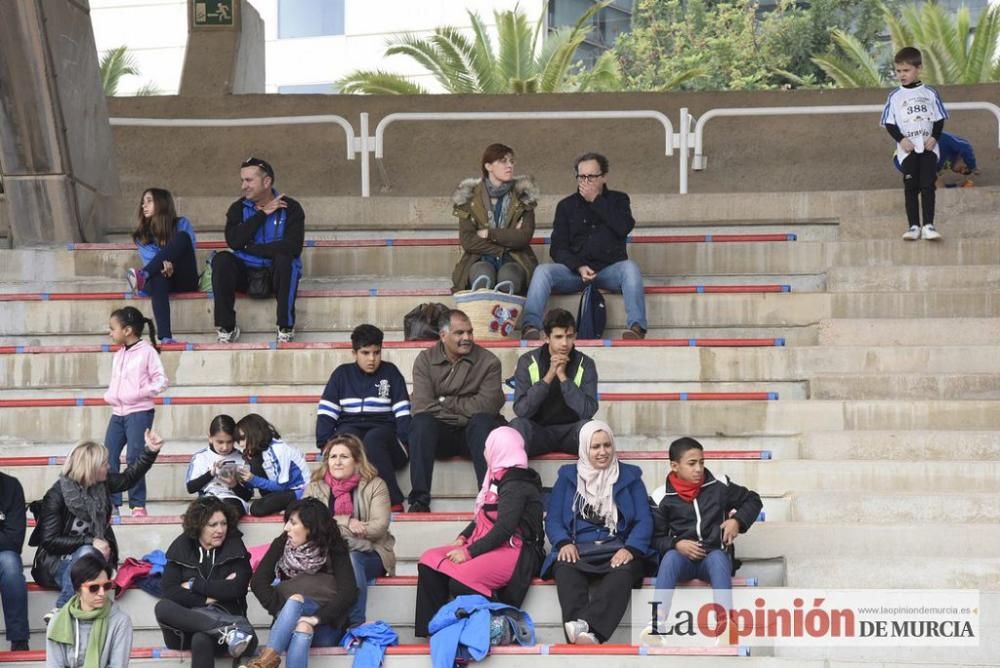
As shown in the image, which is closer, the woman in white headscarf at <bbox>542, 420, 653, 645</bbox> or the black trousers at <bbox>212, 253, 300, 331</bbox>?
the woman in white headscarf at <bbox>542, 420, 653, 645</bbox>

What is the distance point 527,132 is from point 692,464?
7.12 metres

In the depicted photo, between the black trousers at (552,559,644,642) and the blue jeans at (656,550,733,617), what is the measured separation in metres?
0.15

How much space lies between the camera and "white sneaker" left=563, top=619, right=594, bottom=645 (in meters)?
8.35

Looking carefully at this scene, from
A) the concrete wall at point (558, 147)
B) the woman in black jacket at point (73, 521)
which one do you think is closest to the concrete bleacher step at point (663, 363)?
the woman in black jacket at point (73, 521)

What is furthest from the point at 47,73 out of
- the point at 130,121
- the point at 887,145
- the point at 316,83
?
the point at 316,83

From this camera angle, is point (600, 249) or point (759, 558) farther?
point (600, 249)

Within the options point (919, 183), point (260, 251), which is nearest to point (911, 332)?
point (919, 183)

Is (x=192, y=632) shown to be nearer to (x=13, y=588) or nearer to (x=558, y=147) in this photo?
(x=13, y=588)

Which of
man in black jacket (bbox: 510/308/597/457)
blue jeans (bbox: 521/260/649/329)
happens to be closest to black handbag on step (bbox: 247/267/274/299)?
blue jeans (bbox: 521/260/649/329)

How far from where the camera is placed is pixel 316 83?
165 ft

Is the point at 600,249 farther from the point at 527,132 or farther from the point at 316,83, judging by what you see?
the point at 316,83

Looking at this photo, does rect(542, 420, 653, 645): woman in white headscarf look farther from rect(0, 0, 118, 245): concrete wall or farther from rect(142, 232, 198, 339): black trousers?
rect(0, 0, 118, 245): concrete wall

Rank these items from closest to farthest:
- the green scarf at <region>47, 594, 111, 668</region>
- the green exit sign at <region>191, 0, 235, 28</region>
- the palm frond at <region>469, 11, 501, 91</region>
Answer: the green scarf at <region>47, 594, 111, 668</region>, the green exit sign at <region>191, 0, 235, 28</region>, the palm frond at <region>469, 11, 501, 91</region>

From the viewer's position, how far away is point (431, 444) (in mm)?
9633
